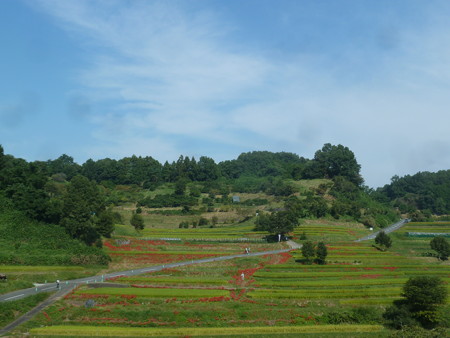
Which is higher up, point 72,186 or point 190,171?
point 190,171

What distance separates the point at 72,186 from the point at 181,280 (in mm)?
29033

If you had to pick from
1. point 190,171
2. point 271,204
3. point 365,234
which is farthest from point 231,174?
point 365,234

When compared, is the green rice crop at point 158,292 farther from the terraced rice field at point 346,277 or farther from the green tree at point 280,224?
the green tree at point 280,224

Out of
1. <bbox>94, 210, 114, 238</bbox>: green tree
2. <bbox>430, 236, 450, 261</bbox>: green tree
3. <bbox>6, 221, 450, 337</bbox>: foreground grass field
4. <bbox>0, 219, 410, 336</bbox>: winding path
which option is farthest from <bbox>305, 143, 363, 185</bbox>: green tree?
<bbox>94, 210, 114, 238</bbox>: green tree

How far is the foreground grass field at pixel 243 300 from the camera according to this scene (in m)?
40.8

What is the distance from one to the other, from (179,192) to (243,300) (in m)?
98.9

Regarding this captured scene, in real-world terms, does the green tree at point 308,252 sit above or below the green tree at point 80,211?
below

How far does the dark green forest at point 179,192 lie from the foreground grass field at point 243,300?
1200 cm

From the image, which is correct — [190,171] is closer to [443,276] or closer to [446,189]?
[446,189]

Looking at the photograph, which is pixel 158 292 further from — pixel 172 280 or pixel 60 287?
pixel 60 287

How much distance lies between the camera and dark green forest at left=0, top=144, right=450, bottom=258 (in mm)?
71188

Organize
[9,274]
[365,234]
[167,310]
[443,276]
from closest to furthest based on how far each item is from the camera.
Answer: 1. [167,310]
2. [9,274]
3. [443,276]
4. [365,234]

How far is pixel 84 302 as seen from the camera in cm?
4528

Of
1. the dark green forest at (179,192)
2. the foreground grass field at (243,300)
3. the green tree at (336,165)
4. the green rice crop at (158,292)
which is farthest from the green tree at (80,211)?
the green tree at (336,165)
